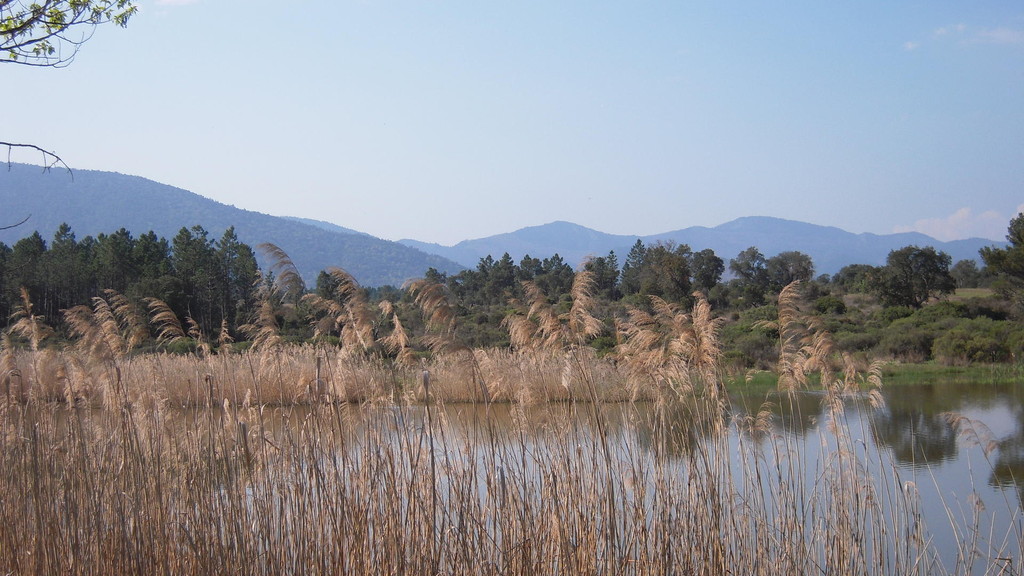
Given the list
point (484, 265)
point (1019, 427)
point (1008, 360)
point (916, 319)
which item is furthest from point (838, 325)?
point (484, 265)

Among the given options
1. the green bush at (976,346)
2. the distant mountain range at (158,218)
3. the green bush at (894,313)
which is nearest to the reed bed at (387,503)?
the green bush at (976,346)

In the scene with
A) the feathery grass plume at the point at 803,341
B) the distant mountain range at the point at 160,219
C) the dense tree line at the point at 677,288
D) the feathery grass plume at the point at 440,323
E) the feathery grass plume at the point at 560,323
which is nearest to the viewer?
the feathery grass plume at the point at 440,323

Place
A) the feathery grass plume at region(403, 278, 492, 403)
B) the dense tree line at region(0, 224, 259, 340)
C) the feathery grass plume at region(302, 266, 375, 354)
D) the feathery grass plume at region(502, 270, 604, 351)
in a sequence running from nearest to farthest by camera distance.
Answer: the feathery grass plume at region(403, 278, 492, 403)
the feathery grass plume at region(302, 266, 375, 354)
the feathery grass plume at region(502, 270, 604, 351)
the dense tree line at region(0, 224, 259, 340)

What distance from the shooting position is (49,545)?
345cm

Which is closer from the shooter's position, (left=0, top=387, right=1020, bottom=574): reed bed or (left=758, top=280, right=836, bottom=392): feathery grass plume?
(left=0, top=387, right=1020, bottom=574): reed bed

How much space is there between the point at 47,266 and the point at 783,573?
39.6 m

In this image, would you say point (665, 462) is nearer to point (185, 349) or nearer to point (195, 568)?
point (195, 568)

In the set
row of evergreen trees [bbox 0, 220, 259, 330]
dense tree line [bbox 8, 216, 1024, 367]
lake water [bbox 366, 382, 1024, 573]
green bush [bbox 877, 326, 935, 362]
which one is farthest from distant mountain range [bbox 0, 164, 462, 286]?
lake water [bbox 366, 382, 1024, 573]

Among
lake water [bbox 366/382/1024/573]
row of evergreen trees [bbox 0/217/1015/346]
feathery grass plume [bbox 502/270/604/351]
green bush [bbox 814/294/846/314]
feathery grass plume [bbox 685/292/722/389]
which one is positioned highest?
row of evergreen trees [bbox 0/217/1015/346]

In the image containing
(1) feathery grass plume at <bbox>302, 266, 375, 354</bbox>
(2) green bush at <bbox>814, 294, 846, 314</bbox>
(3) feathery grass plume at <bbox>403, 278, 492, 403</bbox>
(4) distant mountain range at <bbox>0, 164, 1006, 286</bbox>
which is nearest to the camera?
(3) feathery grass plume at <bbox>403, 278, 492, 403</bbox>

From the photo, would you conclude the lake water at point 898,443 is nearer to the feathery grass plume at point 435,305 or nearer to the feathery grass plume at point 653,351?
the feathery grass plume at point 653,351

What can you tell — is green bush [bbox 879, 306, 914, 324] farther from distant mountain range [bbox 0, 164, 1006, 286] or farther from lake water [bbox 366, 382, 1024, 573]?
distant mountain range [bbox 0, 164, 1006, 286]

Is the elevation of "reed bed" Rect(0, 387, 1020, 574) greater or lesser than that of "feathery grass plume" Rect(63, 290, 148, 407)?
lesser

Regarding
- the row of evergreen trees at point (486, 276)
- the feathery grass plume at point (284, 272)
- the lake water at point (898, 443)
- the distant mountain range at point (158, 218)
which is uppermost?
the distant mountain range at point (158, 218)
